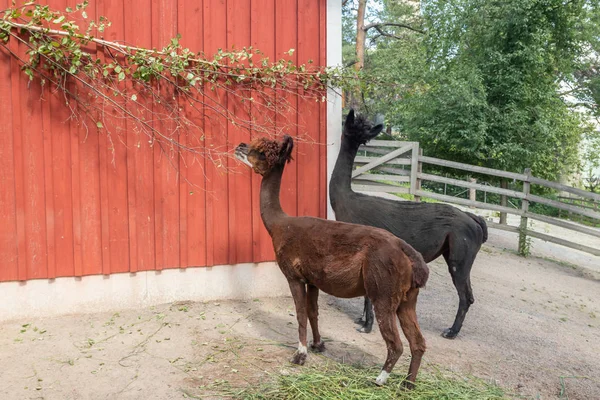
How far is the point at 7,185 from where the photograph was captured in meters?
5.31

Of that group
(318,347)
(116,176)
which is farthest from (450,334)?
(116,176)

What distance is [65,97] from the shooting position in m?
5.32

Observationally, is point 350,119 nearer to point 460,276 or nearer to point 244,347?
point 460,276

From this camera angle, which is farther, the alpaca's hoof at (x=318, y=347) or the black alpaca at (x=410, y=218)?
the black alpaca at (x=410, y=218)

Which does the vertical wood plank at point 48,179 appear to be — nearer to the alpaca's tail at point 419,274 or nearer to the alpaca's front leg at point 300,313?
the alpaca's front leg at point 300,313

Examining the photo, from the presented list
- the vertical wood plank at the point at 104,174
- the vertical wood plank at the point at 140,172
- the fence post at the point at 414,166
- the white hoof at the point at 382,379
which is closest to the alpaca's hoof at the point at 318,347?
the white hoof at the point at 382,379

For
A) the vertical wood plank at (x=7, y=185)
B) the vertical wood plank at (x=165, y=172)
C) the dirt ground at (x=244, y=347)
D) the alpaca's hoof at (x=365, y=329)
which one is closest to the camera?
the dirt ground at (x=244, y=347)

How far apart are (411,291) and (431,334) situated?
6.79 feet

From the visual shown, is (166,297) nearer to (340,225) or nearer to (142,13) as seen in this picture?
(340,225)

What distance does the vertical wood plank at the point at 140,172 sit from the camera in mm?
5691

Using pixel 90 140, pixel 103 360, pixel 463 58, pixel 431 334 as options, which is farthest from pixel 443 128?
pixel 103 360

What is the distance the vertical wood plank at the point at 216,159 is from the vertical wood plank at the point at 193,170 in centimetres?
6

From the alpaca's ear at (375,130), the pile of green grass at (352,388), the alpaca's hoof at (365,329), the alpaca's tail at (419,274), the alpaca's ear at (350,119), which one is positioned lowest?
the alpaca's hoof at (365,329)

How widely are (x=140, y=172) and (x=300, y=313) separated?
2.66 meters
